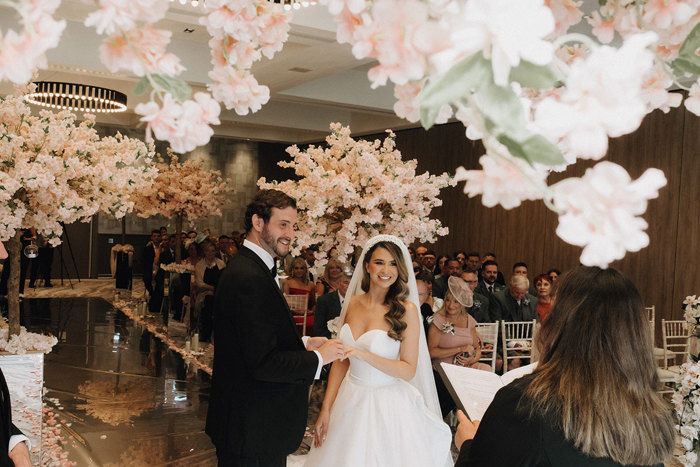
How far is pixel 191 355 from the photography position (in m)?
8.40

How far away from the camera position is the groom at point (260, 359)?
2736 mm

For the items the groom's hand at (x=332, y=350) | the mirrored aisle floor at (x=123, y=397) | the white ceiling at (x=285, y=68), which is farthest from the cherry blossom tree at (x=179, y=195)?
the groom's hand at (x=332, y=350)

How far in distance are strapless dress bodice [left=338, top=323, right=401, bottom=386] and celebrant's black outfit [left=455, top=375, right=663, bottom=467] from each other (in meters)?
1.91

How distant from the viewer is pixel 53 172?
4.08 metres

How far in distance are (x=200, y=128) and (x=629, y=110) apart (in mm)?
512

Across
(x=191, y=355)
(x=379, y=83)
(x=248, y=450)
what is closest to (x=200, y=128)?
(x=379, y=83)

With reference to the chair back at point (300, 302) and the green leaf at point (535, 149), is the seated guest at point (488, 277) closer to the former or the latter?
the chair back at point (300, 302)

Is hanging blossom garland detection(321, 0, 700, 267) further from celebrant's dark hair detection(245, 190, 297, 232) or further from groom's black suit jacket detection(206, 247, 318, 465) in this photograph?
celebrant's dark hair detection(245, 190, 297, 232)

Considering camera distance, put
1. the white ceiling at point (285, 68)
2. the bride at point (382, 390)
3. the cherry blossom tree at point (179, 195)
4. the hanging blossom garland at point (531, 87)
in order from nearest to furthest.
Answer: the hanging blossom garland at point (531, 87) < the bride at point (382, 390) < the white ceiling at point (285, 68) < the cherry blossom tree at point (179, 195)

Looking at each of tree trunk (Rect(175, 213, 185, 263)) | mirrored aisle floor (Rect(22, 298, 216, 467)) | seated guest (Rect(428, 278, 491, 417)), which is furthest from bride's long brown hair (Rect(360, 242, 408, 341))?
tree trunk (Rect(175, 213, 185, 263))

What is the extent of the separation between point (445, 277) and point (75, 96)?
5.79 m

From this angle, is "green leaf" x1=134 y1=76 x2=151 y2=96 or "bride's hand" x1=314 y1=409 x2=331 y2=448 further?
"bride's hand" x1=314 y1=409 x2=331 y2=448

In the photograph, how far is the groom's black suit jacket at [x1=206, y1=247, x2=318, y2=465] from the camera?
2.73 meters

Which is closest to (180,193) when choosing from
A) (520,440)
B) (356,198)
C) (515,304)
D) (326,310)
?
(515,304)
